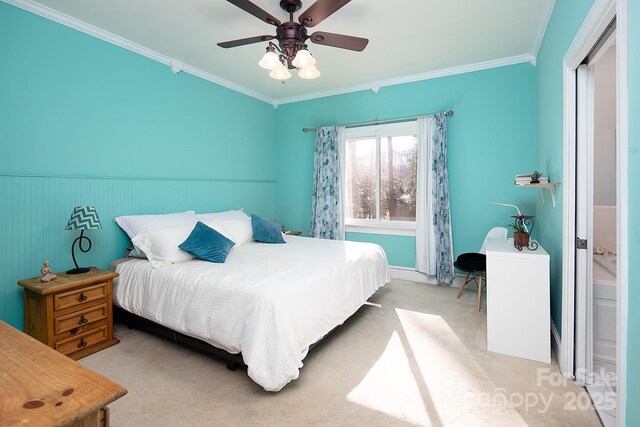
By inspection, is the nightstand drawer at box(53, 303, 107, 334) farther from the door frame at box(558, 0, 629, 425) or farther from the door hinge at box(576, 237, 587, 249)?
the door hinge at box(576, 237, 587, 249)

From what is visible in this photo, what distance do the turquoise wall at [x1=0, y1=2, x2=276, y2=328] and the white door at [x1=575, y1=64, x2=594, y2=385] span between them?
3.75 meters

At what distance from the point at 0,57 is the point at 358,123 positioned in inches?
146

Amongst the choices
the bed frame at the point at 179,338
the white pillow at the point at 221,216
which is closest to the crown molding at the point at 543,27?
the bed frame at the point at 179,338

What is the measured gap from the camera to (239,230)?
12.0 ft

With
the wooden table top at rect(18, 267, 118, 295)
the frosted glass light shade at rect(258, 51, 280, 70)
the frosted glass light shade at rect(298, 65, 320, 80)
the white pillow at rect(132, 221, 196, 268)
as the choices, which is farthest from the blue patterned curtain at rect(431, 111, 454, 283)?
the wooden table top at rect(18, 267, 118, 295)

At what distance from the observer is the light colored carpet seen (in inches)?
69.2

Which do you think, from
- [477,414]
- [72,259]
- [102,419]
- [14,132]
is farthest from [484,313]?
[14,132]

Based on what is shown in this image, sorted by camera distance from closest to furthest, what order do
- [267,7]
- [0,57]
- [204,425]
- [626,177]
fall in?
[626,177] → [204,425] → [0,57] → [267,7]

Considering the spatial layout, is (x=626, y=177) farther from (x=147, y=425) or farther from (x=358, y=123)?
(x=358, y=123)

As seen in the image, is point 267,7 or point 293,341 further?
point 267,7

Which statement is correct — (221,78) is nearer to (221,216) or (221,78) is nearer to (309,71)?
(221,216)

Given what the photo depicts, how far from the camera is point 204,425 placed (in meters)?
1.70

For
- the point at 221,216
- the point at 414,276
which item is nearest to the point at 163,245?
the point at 221,216

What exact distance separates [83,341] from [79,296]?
352mm
